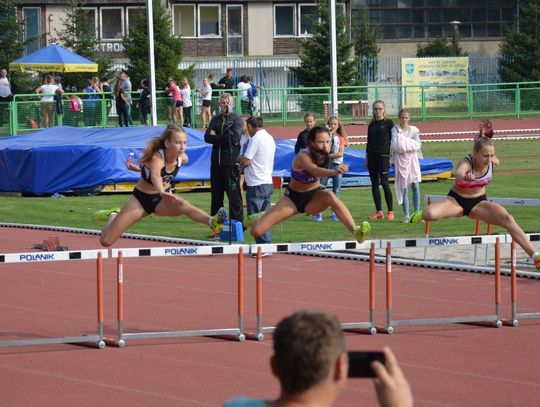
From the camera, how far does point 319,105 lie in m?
44.2

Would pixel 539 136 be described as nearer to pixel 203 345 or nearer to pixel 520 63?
pixel 520 63

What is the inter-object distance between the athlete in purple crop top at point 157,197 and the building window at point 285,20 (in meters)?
52.4

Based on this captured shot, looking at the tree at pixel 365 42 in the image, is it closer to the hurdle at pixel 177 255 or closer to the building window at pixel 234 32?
the building window at pixel 234 32

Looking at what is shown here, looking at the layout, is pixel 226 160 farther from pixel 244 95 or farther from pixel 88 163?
pixel 244 95

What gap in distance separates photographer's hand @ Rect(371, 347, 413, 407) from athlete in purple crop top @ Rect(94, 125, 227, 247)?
7.98 m

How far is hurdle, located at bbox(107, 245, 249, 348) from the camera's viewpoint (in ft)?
35.5

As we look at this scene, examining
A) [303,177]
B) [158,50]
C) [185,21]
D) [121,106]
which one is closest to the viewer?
[303,177]

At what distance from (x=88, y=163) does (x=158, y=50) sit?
27372mm

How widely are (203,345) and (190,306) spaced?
195 centimetres

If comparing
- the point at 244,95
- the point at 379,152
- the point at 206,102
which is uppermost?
the point at 244,95

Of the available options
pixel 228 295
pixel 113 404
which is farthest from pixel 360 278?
pixel 113 404

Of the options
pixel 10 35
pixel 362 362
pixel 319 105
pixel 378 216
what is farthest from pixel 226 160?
pixel 10 35

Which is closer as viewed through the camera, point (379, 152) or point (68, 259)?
point (68, 259)

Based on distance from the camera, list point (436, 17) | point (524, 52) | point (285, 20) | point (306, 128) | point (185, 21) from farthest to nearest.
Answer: point (436, 17)
point (285, 20)
point (185, 21)
point (524, 52)
point (306, 128)
